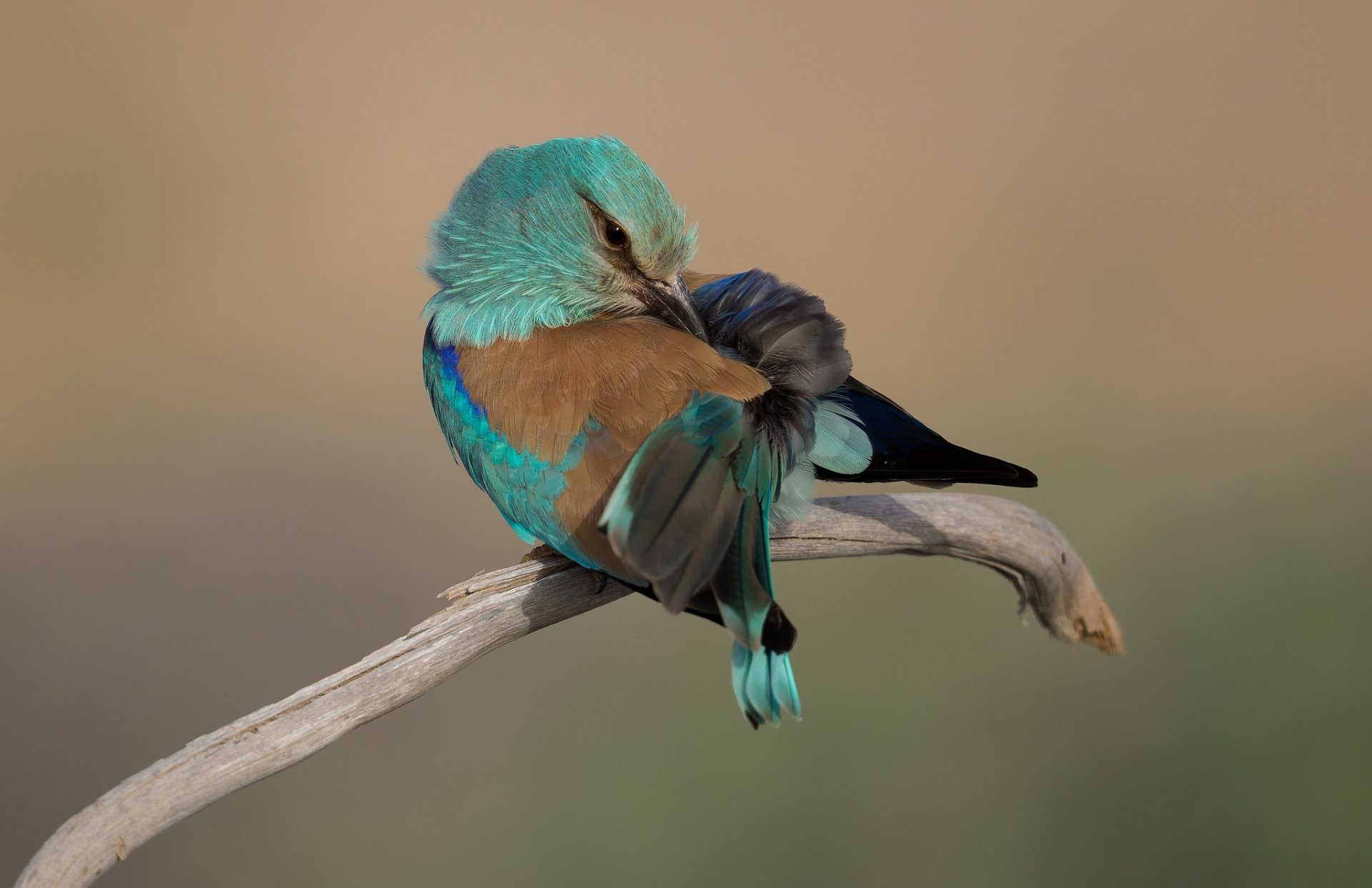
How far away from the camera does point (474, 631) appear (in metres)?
2.44

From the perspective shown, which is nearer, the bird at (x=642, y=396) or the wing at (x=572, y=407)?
the bird at (x=642, y=396)

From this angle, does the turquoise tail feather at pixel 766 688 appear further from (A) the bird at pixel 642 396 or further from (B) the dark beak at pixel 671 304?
(B) the dark beak at pixel 671 304

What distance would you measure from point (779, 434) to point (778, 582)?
3.13 metres

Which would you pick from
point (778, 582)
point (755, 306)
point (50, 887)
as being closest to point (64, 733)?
point (778, 582)

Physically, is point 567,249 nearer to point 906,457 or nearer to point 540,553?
point 540,553

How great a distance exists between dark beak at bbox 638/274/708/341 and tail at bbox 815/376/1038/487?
0.36m

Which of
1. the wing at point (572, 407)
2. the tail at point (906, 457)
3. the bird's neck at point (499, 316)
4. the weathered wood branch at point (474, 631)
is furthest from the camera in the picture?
the bird's neck at point (499, 316)

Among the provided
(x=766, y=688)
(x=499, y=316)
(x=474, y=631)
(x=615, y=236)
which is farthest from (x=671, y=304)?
(x=766, y=688)

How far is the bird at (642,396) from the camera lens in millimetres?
2162

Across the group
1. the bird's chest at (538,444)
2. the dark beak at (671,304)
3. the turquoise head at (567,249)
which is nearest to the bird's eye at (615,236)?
the turquoise head at (567,249)

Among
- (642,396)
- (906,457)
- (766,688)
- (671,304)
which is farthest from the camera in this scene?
(671,304)

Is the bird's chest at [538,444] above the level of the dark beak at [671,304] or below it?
below

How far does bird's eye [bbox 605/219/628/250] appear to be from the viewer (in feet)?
9.39

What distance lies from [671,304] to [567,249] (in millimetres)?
275
